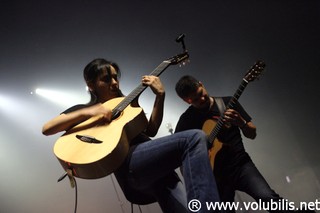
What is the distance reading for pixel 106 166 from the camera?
1481 millimetres

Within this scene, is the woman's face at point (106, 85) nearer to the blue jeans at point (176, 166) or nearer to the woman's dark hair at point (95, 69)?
the woman's dark hair at point (95, 69)

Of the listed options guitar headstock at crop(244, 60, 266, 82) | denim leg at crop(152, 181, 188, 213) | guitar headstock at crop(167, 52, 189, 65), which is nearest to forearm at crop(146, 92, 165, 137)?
denim leg at crop(152, 181, 188, 213)

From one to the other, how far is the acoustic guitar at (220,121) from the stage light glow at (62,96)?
5125 mm

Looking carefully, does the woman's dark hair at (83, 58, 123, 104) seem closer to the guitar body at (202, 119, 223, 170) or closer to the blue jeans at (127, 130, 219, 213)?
the blue jeans at (127, 130, 219, 213)

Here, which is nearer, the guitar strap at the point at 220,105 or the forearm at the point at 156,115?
the forearm at the point at 156,115

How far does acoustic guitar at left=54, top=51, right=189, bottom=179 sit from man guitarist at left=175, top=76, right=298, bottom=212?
117 cm

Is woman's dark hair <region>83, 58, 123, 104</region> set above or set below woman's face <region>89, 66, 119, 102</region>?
above

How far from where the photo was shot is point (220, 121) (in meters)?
2.87

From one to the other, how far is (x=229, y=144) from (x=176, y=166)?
4.54 ft

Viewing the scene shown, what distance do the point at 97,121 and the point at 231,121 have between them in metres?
1.52

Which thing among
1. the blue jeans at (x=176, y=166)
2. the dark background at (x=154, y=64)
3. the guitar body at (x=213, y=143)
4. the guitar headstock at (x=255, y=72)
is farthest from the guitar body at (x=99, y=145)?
the dark background at (x=154, y=64)

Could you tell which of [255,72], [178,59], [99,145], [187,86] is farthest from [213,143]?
[99,145]

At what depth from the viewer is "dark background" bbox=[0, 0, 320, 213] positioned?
5.82 meters

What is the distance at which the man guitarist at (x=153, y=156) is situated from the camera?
4.20ft
